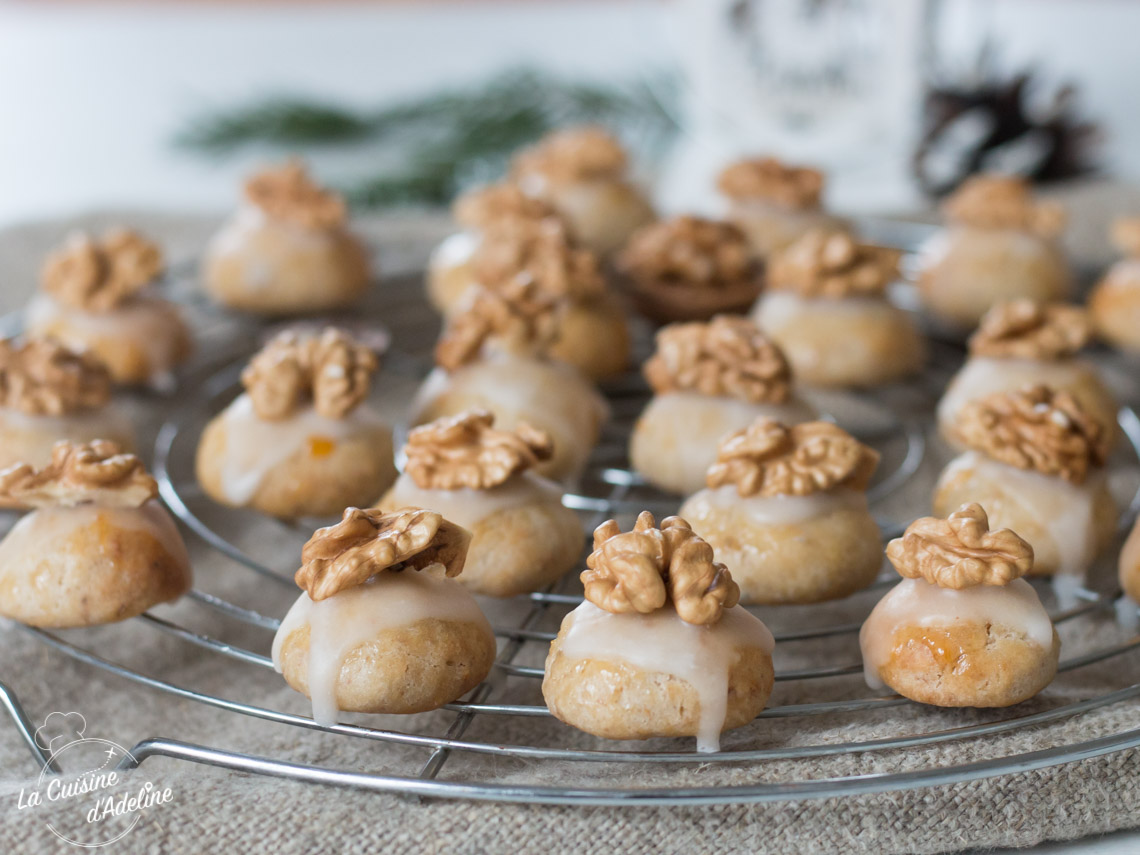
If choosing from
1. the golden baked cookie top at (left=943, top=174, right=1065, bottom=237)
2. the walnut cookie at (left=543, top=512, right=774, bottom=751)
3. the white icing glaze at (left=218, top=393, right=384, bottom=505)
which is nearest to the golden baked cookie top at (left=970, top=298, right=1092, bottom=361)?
the golden baked cookie top at (left=943, top=174, right=1065, bottom=237)

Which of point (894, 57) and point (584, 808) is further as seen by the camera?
point (894, 57)

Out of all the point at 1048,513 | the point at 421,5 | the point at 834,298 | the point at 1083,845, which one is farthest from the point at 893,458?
the point at 421,5

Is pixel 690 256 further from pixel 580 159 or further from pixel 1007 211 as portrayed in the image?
pixel 1007 211

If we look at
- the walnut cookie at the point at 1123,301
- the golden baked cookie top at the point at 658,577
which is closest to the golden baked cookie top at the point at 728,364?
the golden baked cookie top at the point at 658,577

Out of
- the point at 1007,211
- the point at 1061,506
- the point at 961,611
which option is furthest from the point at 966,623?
the point at 1007,211

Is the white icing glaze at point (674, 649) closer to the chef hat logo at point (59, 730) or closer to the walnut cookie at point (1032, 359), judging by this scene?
the chef hat logo at point (59, 730)

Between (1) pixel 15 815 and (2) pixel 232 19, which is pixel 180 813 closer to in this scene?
(1) pixel 15 815
